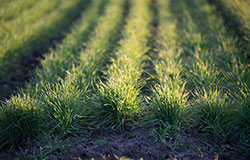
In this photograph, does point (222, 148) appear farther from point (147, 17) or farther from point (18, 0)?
point (18, 0)

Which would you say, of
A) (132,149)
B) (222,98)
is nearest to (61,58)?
Answer: (132,149)

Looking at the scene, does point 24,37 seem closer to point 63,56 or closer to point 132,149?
point 63,56

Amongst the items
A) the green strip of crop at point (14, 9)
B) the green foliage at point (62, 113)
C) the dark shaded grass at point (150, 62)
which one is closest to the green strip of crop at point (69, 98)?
the green foliage at point (62, 113)

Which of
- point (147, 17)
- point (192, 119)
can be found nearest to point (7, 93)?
point (192, 119)

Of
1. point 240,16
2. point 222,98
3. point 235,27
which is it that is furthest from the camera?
point 235,27

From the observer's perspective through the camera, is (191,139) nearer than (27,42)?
Yes

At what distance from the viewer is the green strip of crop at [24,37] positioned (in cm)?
406

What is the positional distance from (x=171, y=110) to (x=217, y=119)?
0.51 meters

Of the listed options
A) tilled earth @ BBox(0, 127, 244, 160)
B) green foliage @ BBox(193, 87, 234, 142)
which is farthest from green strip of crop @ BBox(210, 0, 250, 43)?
tilled earth @ BBox(0, 127, 244, 160)

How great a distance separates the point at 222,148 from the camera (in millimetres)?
2197

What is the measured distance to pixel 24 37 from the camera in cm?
514

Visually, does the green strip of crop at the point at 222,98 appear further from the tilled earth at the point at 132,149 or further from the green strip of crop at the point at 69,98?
the green strip of crop at the point at 69,98

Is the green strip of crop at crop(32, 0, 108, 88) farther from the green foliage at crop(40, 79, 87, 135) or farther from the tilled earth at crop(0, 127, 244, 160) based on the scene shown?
the tilled earth at crop(0, 127, 244, 160)

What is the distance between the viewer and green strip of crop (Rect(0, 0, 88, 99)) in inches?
160
